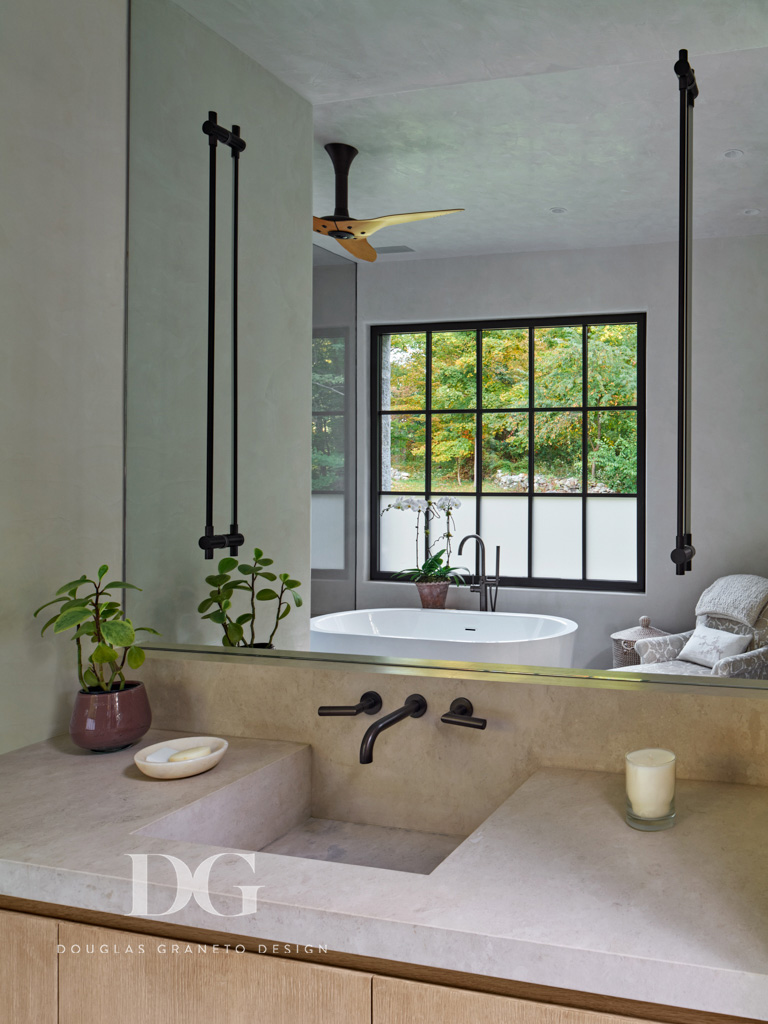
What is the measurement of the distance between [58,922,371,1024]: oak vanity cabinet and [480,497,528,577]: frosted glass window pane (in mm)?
655

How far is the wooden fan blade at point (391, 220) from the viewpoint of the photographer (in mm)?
1431

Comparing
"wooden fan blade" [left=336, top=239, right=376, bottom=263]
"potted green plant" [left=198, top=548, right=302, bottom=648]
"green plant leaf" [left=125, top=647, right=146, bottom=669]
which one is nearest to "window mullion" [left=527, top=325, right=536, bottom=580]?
"wooden fan blade" [left=336, top=239, right=376, bottom=263]

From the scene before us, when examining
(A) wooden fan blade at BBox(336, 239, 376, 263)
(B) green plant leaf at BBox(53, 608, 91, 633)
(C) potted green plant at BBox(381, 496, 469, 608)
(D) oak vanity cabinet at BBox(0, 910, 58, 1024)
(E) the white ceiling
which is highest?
(E) the white ceiling

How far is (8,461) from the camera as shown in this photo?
1.50 metres

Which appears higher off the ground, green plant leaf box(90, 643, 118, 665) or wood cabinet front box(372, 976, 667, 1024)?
green plant leaf box(90, 643, 118, 665)

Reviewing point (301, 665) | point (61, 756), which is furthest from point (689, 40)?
point (61, 756)

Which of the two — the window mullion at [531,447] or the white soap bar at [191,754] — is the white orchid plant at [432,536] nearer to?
the window mullion at [531,447]

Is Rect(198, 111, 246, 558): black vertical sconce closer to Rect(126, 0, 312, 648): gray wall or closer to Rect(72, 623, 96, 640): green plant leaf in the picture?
Rect(126, 0, 312, 648): gray wall

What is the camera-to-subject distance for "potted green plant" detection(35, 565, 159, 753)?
1452 millimetres

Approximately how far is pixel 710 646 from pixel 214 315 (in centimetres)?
122

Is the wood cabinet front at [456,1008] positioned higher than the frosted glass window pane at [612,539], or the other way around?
the frosted glass window pane at [612,539]

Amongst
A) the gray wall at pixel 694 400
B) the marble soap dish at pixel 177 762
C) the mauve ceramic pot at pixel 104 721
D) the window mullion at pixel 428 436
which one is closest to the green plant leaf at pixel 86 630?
the mauve ceramic pot at pixel 104 721

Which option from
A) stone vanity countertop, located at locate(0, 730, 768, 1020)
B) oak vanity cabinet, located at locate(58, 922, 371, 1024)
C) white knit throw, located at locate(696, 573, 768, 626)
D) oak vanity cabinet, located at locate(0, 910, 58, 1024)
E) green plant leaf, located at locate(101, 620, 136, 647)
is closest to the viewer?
stone vanity countertop, located at locate(0, 730, 768, 1020)

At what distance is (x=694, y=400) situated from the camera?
127 cm
